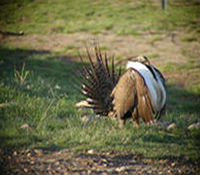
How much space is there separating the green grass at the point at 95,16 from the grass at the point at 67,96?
31 mm

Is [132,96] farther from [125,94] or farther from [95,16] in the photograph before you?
[95,16]

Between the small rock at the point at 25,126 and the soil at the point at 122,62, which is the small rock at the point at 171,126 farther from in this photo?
the small rock at the point at 25,126

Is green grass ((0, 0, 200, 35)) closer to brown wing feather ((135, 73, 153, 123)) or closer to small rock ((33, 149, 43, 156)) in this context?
brown wing feather ((135, 73, 153, 123))

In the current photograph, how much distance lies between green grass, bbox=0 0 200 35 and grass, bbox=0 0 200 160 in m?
0.03

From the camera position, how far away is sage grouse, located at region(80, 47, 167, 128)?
3.50 m

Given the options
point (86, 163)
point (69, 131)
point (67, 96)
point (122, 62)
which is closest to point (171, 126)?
point (69, 131)

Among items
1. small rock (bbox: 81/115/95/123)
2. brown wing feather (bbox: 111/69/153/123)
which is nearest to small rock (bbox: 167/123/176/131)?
brown wing feather (bbox: 111/69/153/123)

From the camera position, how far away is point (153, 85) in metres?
3.54

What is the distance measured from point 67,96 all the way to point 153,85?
4.82ft

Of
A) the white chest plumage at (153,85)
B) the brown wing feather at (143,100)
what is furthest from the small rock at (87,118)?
the white chest plumage at (153,85)

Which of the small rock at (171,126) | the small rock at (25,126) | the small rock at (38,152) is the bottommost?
the small rock at (171,126)

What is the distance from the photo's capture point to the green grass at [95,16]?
1052 centimetres

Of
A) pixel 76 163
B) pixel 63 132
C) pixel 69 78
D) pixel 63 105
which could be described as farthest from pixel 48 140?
pixel 69 78

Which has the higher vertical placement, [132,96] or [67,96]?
[132,96]
